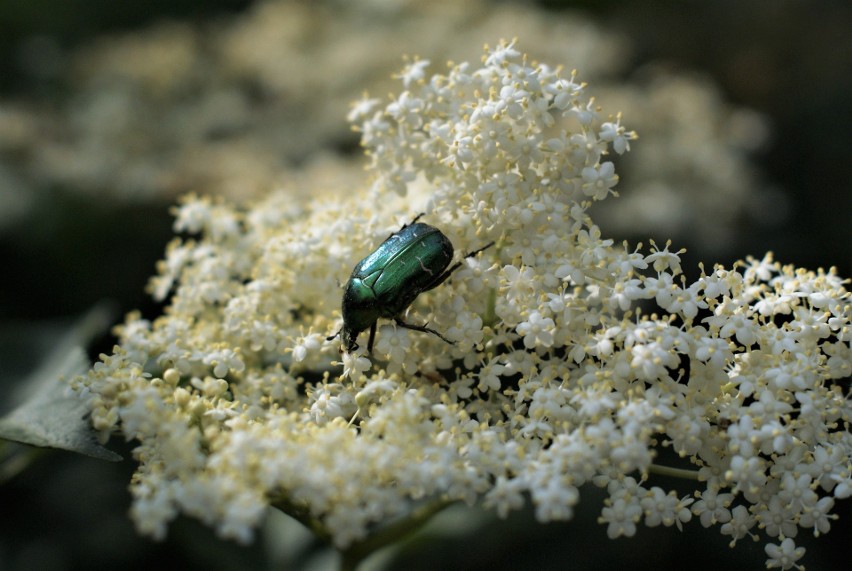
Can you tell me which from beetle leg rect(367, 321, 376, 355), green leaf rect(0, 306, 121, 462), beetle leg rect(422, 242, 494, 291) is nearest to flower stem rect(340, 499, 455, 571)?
beetle leg rect(367, 321, 376, 355)

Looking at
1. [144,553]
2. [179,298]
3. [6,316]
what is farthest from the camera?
[6,316]

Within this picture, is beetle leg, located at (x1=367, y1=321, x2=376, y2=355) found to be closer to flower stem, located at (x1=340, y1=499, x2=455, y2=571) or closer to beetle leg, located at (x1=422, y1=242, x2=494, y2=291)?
beetle leg, located at (x1=422, y1=242, x2=494, y2=291)

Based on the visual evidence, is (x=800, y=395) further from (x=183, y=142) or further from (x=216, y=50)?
(x=216, y=50)

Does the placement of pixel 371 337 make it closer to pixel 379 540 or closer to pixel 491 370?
pixel 491 370

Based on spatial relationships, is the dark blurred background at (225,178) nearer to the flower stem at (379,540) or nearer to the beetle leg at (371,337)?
the flower stem at (379,540)

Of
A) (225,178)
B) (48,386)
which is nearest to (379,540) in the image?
(48,386)

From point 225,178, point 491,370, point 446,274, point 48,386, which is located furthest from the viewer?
point 225,178

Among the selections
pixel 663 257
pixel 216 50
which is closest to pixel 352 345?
pixel 663 257
